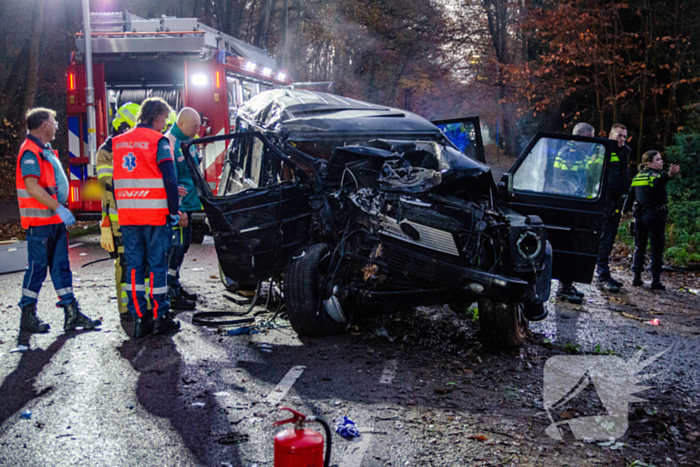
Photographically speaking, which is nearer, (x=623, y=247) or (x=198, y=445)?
(x=198, y=445)

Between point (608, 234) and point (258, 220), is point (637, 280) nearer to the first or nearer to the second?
point (608, 234)

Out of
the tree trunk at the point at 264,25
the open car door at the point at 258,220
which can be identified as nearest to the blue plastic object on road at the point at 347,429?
the open car door at the point at 258,220

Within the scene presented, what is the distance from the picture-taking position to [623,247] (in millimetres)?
11391

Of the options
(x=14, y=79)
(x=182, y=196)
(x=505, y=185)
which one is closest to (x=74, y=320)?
(x=182, y=196)

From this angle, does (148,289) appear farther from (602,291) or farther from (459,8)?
(459,8)

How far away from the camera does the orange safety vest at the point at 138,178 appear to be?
17.1 feet

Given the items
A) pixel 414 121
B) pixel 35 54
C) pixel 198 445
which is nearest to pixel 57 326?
pixel 198 445

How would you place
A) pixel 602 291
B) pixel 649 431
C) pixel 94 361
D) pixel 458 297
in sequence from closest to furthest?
pixel 649 431
pixel 94 361
pixel 458 297
pixel 602 291

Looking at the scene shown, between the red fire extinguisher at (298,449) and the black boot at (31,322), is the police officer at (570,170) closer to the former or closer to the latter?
the red fire extinguisher at (298,449)

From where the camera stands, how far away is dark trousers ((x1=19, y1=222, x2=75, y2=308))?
5.38 m

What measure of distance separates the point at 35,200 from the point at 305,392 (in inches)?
118

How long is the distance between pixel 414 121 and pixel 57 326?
395 cm

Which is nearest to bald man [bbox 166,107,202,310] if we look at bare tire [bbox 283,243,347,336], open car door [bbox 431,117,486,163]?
bare tire [bbox 283,243,347,336]

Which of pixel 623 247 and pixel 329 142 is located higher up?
pixel 329 142
